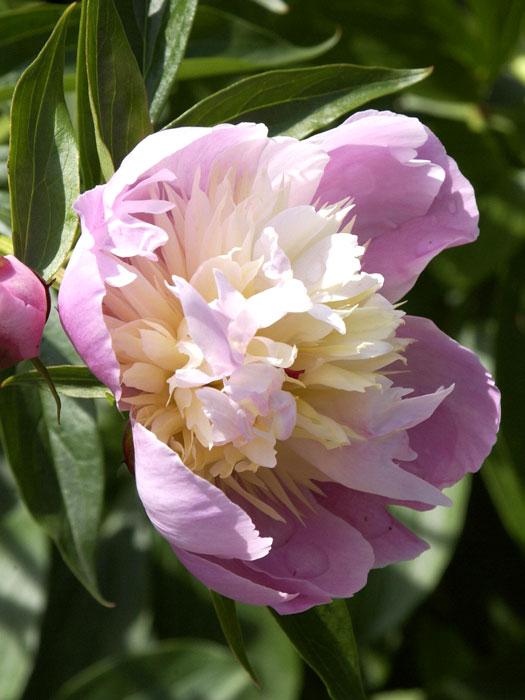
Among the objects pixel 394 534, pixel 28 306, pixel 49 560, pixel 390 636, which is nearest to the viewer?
pixel 28 306

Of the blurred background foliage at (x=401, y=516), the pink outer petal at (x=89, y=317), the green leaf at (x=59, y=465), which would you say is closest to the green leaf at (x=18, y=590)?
the blurred background foliage at (x=401, y=516)

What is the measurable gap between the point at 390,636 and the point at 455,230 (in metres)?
0.77

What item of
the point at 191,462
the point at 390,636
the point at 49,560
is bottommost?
the point at 390,636

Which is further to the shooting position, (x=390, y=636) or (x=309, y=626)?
(x=390, y=636)

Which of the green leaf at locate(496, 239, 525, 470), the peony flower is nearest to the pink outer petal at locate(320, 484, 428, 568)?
the peony flower

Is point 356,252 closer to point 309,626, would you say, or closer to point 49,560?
point 309,626

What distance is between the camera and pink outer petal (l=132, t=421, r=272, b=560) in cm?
48

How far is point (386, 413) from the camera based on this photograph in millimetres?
565

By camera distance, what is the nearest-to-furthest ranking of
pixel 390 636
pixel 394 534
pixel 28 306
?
pixel 28 306 < pixel 394 534 < pixel 390 636

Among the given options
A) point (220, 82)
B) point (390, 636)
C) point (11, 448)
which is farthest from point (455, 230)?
point (390, 636)

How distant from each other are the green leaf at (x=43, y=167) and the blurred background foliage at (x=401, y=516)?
209 mm

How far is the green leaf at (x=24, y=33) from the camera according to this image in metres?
0.84

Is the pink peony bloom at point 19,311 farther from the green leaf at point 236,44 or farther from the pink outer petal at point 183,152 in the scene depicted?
the green leaf at point 236,44

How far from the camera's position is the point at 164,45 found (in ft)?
2.27
